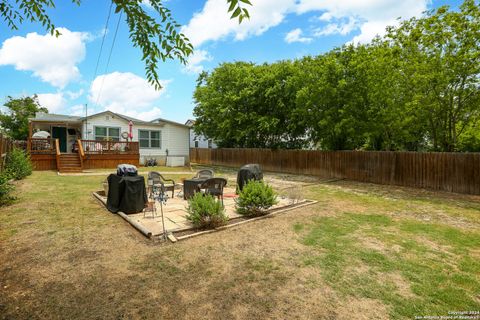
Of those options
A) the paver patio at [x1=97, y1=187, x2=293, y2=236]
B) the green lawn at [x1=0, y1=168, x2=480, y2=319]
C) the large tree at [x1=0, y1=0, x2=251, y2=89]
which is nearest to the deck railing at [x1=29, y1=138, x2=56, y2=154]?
the paver patio at [x1=97, y1=187, x2=293, y2=236]

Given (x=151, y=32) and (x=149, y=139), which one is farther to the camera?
(x=149, y=139)

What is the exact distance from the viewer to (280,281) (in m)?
3.27

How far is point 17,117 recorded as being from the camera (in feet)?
108

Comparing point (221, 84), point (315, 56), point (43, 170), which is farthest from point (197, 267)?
point (221, 84)

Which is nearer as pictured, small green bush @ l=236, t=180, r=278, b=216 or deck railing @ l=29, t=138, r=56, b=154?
small green bush @ l=236, t=180, r=278, b=216

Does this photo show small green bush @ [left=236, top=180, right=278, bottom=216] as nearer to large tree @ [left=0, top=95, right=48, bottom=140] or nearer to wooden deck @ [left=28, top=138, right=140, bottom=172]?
wooden deck @ [left=28, top=138, right=140, bottom=172]

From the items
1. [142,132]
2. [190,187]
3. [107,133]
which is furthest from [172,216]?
[142,132]

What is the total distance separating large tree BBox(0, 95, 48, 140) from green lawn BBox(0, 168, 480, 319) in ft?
110

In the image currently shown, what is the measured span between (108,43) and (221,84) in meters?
12.1

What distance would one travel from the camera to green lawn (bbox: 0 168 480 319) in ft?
8.96

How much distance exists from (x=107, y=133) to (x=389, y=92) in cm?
1842

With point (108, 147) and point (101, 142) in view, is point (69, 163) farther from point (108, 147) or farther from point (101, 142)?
point (108, 147)

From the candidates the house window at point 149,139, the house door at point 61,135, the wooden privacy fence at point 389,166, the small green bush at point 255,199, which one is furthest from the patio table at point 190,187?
the house door at point 61,135

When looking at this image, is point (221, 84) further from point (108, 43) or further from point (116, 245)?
point (116, 245)
